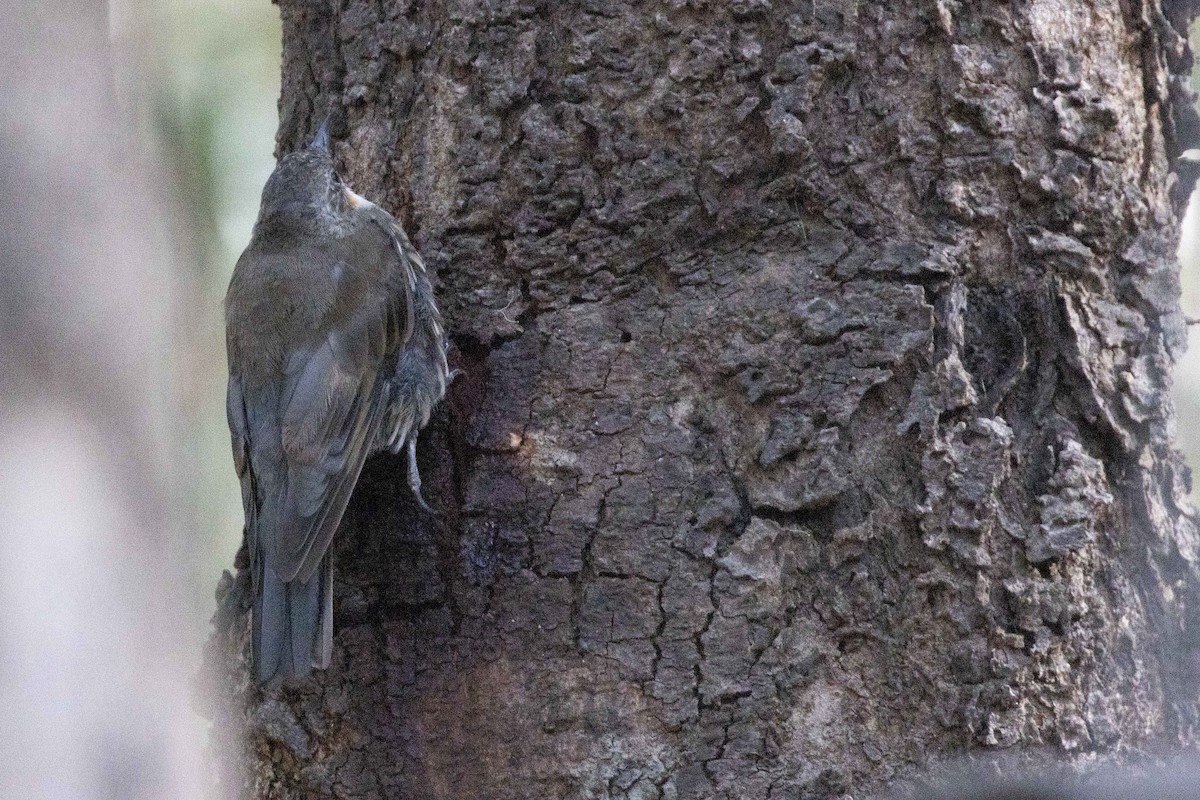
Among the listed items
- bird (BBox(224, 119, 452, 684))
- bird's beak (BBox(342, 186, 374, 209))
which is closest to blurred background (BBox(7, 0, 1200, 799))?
bird (BBox(224, 119, 452, 684))

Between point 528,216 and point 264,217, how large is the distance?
105 cm

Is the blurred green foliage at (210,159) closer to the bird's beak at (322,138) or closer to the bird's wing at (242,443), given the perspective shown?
the bird's wing at (242,443)

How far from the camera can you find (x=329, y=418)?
94.6 inches

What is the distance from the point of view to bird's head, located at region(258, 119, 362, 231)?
2.35 metres

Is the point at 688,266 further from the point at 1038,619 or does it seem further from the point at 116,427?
the point at 116,427

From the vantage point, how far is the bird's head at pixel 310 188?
2348 mm

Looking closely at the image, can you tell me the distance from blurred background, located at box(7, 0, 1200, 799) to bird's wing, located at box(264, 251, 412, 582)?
5.57 feet

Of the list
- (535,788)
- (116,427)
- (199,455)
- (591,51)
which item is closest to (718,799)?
Answer: (535,788)

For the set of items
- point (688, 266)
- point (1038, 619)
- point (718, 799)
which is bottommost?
point (718, 799)

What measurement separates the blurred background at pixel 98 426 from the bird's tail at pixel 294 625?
196cm

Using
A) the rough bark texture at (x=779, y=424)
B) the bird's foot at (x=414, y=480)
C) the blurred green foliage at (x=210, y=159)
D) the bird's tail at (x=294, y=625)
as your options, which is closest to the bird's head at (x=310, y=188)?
the rough bark texture at (x=779, y=424)

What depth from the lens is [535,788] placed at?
1829 mm

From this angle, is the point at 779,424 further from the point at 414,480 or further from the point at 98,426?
the point at 98,426

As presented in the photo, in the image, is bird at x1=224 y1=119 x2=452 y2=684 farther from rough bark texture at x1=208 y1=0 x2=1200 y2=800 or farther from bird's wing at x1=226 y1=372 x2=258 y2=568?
rough bark texture at x1=208 y1=0 x2=1200 y2=800
